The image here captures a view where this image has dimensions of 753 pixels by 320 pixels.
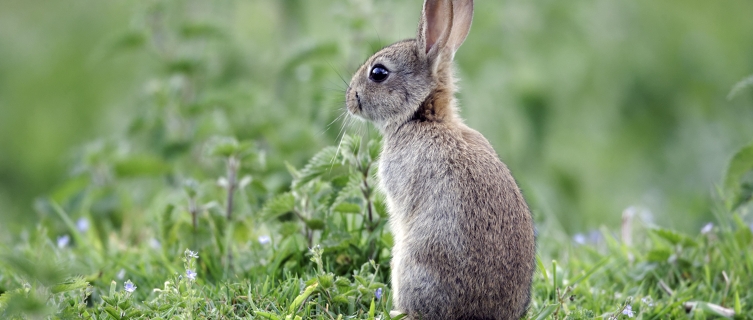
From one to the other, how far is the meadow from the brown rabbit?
223 millimetres

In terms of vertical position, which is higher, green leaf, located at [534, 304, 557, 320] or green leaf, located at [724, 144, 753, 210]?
green leaf, located at [724, 144, 753, 210]

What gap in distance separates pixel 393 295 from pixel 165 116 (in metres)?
3.57

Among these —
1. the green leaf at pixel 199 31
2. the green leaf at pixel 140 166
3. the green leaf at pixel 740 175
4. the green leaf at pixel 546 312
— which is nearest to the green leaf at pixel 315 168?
the green leaf at pixel 546 312

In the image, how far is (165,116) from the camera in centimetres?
709

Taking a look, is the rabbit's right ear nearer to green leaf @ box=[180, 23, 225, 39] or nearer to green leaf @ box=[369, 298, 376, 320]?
green leaf @ box=[369, 298, 376, 320]

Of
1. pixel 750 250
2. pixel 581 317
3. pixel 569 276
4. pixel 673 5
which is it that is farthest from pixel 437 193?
pixel 673 5

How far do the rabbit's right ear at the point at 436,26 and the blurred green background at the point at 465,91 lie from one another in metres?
1.43

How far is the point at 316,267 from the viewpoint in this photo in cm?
464

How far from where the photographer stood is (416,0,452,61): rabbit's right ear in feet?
15.7

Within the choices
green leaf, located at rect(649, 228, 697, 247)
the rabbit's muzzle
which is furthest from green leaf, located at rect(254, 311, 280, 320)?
green leaf, located at rect(649, 228, 697, 247)

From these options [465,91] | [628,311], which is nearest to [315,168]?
[628,311]

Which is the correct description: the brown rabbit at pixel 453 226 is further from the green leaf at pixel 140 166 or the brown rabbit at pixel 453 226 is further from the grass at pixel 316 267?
the green leaf at pixel 140 166

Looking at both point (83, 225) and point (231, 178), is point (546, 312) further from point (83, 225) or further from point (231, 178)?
point (83, 225)

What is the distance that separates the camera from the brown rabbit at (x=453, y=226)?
13.2ft
